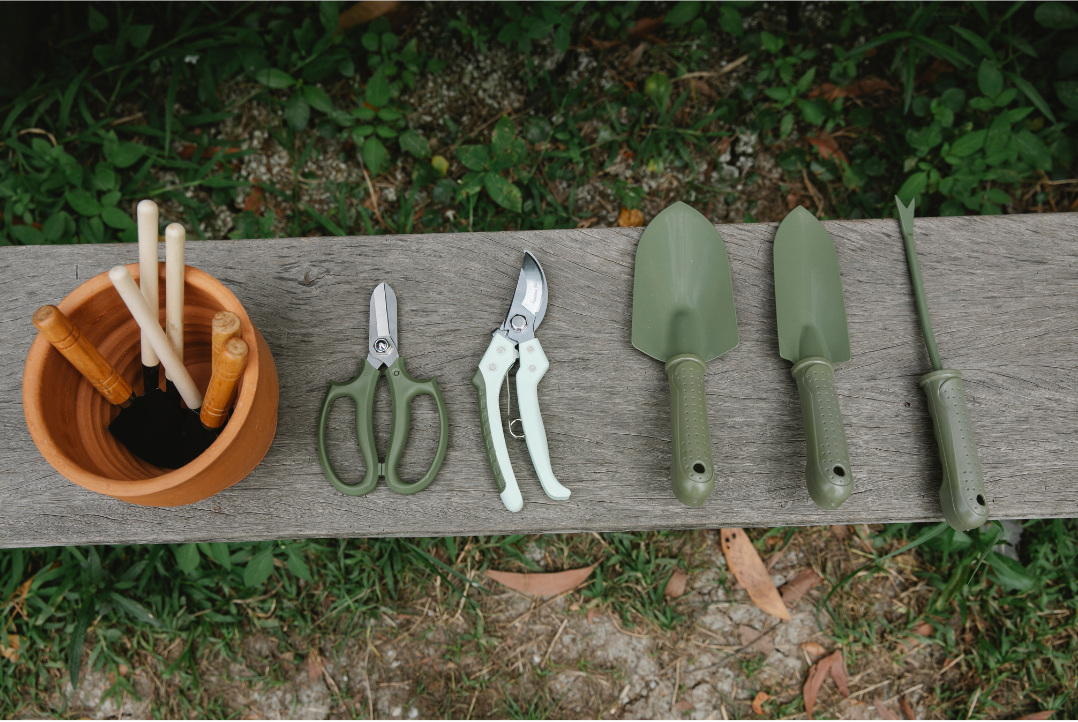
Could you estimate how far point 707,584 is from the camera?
1.72m

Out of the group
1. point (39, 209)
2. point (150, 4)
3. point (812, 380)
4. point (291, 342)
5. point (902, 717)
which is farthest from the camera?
point (150, 4)

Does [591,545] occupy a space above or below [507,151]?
below

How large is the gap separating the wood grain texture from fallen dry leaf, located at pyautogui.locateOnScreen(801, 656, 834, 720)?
2.48 feet

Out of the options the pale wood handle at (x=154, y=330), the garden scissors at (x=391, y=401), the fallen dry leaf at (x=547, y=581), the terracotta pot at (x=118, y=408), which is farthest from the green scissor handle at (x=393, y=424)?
the fallen dry leaf at (x=547, y=581)

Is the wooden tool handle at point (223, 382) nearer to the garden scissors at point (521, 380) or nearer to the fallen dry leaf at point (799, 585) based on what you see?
the garden scissors at point (521, 380)

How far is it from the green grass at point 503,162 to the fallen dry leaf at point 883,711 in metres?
0.12

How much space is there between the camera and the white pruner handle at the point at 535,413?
43.4 inches

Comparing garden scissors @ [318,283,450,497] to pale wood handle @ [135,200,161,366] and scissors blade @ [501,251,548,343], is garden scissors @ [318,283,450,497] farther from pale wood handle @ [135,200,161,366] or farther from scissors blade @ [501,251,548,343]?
pale wood handle @ [135,200,161,366]

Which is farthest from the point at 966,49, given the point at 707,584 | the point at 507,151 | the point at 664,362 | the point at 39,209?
the point at 39,209

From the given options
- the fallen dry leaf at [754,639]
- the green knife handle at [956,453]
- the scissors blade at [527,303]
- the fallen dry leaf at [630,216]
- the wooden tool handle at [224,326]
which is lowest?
the fallen dry leaf at [754,639]

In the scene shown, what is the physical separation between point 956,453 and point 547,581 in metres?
1.05

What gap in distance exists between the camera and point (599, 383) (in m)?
1.17

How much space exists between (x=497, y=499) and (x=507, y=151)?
104 cm

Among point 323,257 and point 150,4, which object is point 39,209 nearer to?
point 150,4
